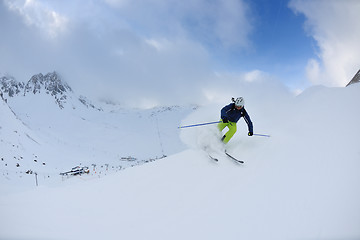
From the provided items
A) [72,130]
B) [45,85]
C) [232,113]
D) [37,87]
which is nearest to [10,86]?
[37,87]

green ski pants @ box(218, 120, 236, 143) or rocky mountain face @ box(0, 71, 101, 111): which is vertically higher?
rocky mountain face @ box(0, 71, 101, 111)

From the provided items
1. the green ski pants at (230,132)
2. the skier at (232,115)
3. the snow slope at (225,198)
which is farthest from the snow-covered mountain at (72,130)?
the snow slope at (225,198)

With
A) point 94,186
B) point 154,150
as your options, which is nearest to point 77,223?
point 94,186

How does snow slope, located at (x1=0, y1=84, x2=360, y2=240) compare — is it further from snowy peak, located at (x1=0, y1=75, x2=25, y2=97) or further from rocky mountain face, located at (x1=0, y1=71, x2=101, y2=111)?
snowy peak, located at (x1=0, y1=75, x2=25, y2=97)

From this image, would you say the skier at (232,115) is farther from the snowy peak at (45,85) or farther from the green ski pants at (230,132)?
the snowy peak at (45,85)

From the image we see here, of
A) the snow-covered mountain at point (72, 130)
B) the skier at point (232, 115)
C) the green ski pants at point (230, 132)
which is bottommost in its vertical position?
the green ski pants at point (230, 132)

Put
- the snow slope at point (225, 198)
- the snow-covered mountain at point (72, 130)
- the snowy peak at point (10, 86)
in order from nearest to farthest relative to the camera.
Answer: the snow slope at point (225, 198), the snow-covered mountain at point (72, 130), the snowy peak at point (10, 86)

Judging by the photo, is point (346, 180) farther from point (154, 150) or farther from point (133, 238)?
point (154, 150)

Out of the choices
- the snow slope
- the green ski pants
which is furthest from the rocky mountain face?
the snow slope

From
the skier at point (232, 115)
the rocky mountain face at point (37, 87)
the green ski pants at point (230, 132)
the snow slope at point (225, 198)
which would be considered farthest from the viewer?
the rocky mountain face at point (37, 87)

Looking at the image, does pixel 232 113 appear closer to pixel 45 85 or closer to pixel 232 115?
pixel 232 115

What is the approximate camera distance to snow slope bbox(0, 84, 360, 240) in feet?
11.0

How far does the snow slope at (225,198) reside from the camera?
132 inches

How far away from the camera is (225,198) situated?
452 cm
